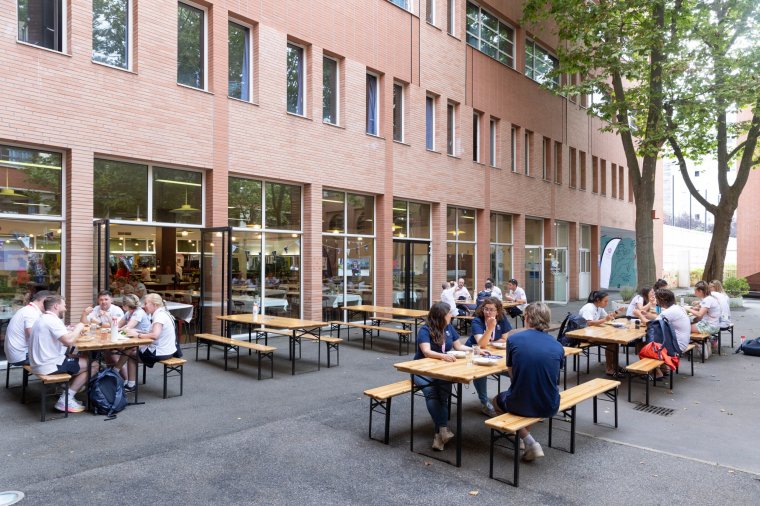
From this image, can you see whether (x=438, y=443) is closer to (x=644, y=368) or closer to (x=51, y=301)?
(x=644, y=368)

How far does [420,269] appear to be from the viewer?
58.3ft

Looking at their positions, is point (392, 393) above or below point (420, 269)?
below

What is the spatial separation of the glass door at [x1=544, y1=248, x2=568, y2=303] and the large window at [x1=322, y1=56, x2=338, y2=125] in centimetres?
1330

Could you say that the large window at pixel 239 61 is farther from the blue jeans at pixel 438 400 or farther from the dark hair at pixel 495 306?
the blue jeans at pixel 438 400

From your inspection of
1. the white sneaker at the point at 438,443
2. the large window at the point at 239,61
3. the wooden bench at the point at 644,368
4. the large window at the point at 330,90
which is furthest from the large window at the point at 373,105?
the white sneaker at the point at 438,443

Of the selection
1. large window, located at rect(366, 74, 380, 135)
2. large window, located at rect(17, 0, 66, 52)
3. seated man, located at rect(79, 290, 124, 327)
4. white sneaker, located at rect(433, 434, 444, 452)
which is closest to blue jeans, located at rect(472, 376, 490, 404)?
white sneaker, located at rect(433, 434, 444, 452)

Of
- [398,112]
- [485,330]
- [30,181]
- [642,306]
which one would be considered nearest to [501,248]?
[398,112]

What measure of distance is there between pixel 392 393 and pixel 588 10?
16674mm

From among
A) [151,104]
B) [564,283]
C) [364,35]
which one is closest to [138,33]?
[151,104]

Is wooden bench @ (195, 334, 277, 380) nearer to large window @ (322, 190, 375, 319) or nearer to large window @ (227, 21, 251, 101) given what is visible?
large window @ (322, 190, 375, 319)

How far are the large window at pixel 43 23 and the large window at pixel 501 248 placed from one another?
15.5m

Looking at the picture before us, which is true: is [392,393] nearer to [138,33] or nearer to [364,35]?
[138,33]

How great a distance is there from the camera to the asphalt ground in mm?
4543

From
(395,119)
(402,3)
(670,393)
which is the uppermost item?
(402,3)
